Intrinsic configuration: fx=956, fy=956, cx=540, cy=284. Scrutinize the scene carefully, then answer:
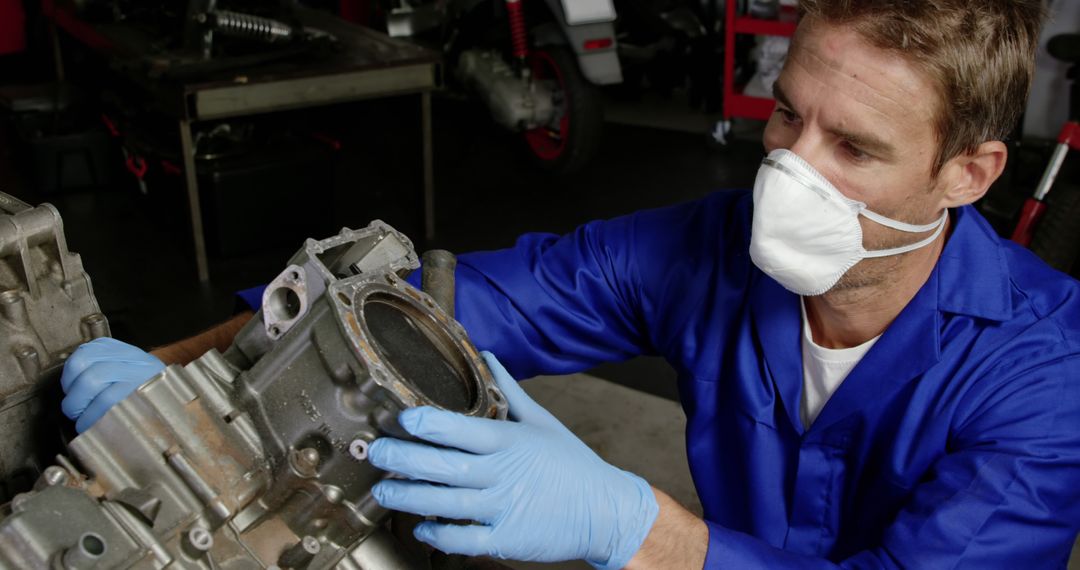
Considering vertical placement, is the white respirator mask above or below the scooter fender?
above

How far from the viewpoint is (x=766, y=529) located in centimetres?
156

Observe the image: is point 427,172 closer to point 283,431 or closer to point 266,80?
point 266,80

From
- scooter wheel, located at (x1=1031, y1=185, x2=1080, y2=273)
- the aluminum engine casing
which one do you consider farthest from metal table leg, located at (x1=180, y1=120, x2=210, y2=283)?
scooter wheel, located at (x1=1031, y1=185, x2=1080, y2=273)

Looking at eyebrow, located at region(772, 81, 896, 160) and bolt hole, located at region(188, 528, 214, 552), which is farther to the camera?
eyebrow, located at region(772, 81, 896, 160)

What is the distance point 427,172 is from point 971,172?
2800 mm

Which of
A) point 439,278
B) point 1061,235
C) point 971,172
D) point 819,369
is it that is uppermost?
point 971,172

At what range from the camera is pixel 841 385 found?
1441mm

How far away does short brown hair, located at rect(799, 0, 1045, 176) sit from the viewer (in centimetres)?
125

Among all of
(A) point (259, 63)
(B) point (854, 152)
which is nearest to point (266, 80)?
(A) point (259, 63)

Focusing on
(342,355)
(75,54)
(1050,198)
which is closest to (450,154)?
(75,54)

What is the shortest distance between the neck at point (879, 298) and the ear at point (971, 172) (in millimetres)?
91

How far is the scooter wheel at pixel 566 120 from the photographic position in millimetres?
4594

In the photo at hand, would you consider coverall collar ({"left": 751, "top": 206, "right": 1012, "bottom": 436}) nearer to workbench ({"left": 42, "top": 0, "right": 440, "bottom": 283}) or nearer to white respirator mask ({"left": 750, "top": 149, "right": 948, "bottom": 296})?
white respirator mask ({"left": 750, "top": 149, "right": 948, "bottom": 296})

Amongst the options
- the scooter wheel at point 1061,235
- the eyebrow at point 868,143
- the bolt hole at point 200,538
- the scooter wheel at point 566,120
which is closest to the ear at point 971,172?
the eyebrow at point 868,143
